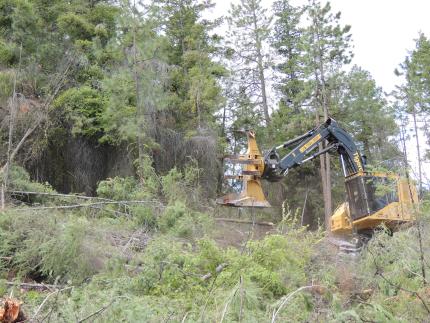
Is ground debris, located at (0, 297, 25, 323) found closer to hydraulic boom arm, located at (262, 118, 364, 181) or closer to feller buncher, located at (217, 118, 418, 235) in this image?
feller buncher, located at (217, 118, 418, 235)

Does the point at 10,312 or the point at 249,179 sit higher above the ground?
the point at 249,179

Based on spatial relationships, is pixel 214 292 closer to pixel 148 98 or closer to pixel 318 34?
pixel 148 98

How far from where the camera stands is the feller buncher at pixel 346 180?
12016mm

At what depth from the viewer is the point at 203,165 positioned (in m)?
18.0

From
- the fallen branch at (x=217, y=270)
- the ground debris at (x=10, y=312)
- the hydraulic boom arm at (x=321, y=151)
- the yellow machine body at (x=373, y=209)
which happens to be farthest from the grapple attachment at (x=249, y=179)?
the ground debris at (x=10, y=312)

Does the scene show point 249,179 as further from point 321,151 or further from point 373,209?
point 373,209

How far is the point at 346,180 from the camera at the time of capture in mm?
12930

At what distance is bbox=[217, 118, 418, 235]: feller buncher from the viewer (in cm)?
1202

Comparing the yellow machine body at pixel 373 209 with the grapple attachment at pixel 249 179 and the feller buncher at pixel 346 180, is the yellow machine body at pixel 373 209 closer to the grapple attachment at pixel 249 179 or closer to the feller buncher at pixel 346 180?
the feller buncher at pixel 346 180

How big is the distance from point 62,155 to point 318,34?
1445 centimetres

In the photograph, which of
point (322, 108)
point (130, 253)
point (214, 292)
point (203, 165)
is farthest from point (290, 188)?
point (214, 292)

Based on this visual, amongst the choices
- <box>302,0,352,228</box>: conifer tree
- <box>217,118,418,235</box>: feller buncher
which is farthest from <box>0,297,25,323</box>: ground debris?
<box>302,0,352,228</box>: conifer tree

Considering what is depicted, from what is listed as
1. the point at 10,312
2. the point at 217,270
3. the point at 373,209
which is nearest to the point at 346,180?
the point at 373,209

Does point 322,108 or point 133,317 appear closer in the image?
point 133,317
